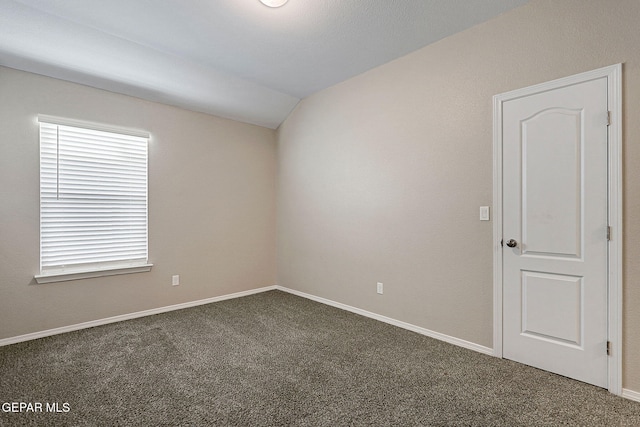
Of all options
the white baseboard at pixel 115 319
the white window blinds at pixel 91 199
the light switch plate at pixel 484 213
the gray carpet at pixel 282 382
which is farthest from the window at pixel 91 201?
the light switch plate at pixel 484 213

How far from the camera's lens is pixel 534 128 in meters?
2.39

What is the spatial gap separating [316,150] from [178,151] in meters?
1.77

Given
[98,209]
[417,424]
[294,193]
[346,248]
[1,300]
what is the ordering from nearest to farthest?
[417,424]
[1,300]
[98,209]
[346,248]
[294,193]

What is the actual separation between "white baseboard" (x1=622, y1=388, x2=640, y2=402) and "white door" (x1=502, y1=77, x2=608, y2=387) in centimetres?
11

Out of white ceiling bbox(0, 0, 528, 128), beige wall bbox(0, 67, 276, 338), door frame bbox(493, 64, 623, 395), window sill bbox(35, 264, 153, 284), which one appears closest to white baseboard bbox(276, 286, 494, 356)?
door frame bbox(493, 64, 623, 395)

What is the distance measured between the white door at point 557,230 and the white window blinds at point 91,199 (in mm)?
3822

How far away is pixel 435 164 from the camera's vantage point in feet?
9.74

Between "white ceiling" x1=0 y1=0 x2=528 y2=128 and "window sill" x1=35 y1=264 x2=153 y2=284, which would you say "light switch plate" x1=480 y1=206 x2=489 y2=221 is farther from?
"window sill" x1=35 y1=264 x2=153 y2=284

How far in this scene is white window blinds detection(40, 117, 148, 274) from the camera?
3.06 m

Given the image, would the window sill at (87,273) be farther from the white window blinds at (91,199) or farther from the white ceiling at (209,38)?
the white ceiling at (209,38)

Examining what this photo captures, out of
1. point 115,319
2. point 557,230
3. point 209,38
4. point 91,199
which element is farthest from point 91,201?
point 557,230

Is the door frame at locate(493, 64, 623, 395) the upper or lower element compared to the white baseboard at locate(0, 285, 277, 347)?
upper

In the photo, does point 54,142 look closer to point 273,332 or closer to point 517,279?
point 273,332

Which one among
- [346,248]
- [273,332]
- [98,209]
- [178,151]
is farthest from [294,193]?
[98,209]
